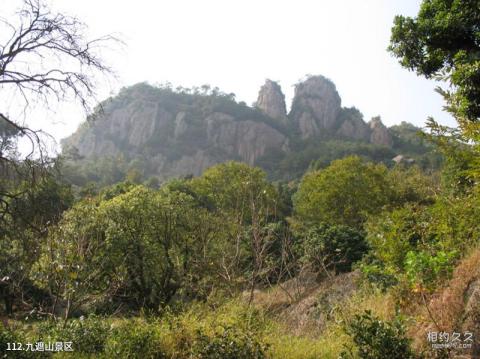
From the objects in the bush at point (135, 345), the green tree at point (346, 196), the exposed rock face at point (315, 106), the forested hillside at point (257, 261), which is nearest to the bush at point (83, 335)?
the forested hillside at point (257, 261)

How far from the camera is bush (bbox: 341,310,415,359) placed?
3885 mm

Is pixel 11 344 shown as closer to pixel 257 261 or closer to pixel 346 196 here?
pixel 257 261

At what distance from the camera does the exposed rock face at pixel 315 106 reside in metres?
91.8

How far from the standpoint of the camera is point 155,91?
10319 centimetres

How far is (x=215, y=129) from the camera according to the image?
3684 inches

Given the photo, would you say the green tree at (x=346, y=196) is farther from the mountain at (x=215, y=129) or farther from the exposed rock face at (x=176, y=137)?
the exposed rock face at (x=176, y=137)

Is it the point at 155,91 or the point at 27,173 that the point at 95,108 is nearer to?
the point at 27,173

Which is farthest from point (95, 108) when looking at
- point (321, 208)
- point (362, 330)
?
point (321, 208)

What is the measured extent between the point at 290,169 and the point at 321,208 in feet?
166

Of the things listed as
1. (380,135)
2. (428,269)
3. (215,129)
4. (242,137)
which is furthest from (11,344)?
(215,129)

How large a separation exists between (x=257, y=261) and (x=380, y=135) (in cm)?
7684

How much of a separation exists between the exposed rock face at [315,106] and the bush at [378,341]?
286 ft

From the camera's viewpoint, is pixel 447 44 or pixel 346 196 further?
pixel 346 196

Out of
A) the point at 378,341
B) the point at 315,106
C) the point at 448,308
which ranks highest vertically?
the point at 315,106
